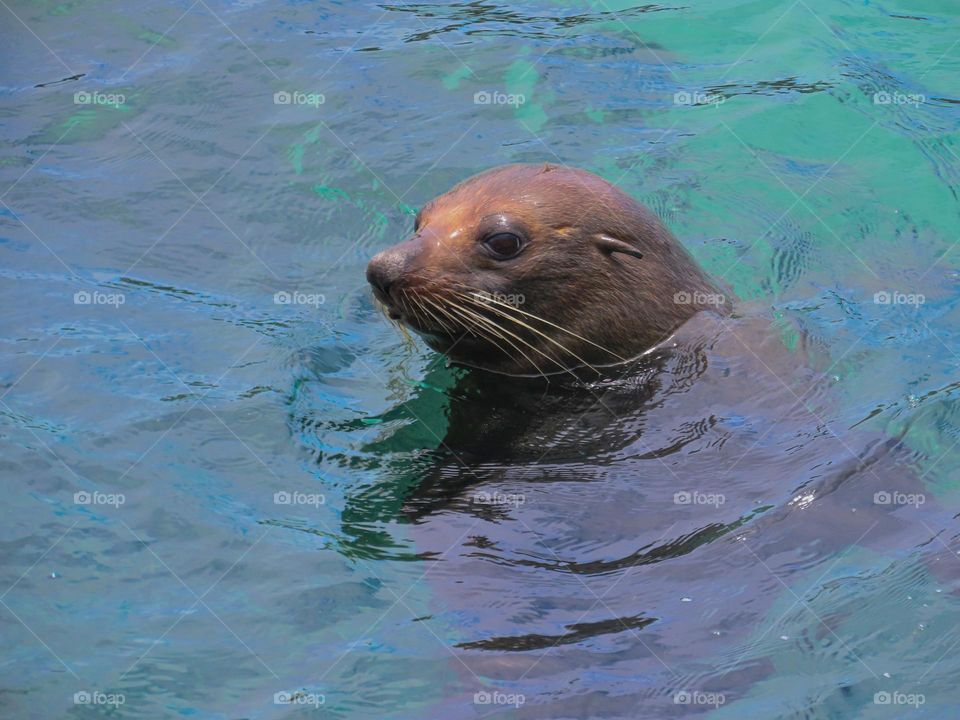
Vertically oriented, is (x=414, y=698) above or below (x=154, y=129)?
below

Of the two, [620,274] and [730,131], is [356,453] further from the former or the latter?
[730,131]

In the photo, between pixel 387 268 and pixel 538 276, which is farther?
pixel 538 276

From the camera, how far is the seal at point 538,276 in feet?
22.6

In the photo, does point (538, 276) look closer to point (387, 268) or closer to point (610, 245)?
point (610, 245)

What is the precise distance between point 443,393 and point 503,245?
3.48ft

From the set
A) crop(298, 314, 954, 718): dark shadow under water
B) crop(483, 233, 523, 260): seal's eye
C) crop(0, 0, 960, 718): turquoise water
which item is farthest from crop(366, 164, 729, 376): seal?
crop(0, 0, 960, 718): turquoise water

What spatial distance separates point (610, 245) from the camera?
7152 millimetres

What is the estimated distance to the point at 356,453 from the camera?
23.6 ft

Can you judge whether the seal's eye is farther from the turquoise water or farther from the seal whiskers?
the turquoise water

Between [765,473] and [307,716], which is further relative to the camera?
[765,473]

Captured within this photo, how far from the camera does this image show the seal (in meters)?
6.89

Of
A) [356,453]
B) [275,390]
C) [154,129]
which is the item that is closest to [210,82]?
[154,129]

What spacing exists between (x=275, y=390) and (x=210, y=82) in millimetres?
4072

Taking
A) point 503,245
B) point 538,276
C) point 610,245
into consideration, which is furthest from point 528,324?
point 610,245
